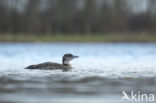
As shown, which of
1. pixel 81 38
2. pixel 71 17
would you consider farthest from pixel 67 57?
pixel 71 17

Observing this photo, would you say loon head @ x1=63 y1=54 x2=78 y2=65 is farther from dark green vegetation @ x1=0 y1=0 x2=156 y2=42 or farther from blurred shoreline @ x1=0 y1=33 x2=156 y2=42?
dark green vegetation @ x1=0 y1=0 x2=156 y2=42

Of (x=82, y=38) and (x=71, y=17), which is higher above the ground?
(x=71, y=17)

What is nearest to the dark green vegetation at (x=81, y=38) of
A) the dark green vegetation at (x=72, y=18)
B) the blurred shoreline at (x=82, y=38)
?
the blurred shoreline at (x=82, y=38)

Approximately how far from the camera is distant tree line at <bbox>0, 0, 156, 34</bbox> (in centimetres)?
5700

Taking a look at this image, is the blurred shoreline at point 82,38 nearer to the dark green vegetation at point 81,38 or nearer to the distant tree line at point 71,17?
the dark green vegetation at point 81,38

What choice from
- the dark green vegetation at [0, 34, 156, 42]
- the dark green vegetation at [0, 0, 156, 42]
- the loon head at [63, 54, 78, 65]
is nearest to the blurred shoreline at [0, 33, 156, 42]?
the dark green vegetation at [0, 34, 156, 42]

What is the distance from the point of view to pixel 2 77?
12430 mm

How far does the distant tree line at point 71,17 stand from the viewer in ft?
187

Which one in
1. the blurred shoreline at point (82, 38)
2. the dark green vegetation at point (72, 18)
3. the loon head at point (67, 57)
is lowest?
the loon head at point (67, 57)

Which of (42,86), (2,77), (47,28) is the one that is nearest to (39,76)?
(2,77)

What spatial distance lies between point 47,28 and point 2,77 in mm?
45273

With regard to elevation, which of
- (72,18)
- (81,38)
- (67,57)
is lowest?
(67,57)

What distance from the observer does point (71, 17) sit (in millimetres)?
60219

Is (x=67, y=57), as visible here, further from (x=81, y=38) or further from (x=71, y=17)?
(x=71, y=17)
